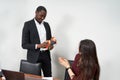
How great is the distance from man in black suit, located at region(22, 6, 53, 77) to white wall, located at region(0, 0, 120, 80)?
0.69 meters

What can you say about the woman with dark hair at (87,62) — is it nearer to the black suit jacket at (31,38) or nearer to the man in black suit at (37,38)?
the man in black suit at (37,38)

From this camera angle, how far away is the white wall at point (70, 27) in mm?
3197

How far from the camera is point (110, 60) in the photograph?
10.7 feet

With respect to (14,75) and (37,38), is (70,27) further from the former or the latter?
(14,75)

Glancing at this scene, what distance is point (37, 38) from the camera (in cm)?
284

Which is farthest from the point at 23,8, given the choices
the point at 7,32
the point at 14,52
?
the point at 14,52

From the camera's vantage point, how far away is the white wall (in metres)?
3.20

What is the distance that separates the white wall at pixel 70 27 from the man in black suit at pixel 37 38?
27.1 inches

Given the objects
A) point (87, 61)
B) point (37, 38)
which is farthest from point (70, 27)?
point (87, 61)

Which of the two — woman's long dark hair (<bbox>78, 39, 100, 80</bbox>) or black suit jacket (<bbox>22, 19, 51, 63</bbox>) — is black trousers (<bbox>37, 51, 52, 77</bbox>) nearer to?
black suit jacket (<bbox>22, 19, 51, 63</bbox>)

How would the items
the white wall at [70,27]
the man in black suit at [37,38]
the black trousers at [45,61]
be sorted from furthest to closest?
the white wall at [70,27] < the black trousers at [45,61] < the man in black suit at [37,38]

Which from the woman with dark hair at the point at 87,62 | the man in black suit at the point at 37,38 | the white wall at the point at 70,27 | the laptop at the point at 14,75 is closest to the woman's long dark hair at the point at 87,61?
the woman with dark hair at the point at 87,62

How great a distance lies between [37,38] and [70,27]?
2.82 ft

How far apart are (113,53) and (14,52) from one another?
196 centimetres
